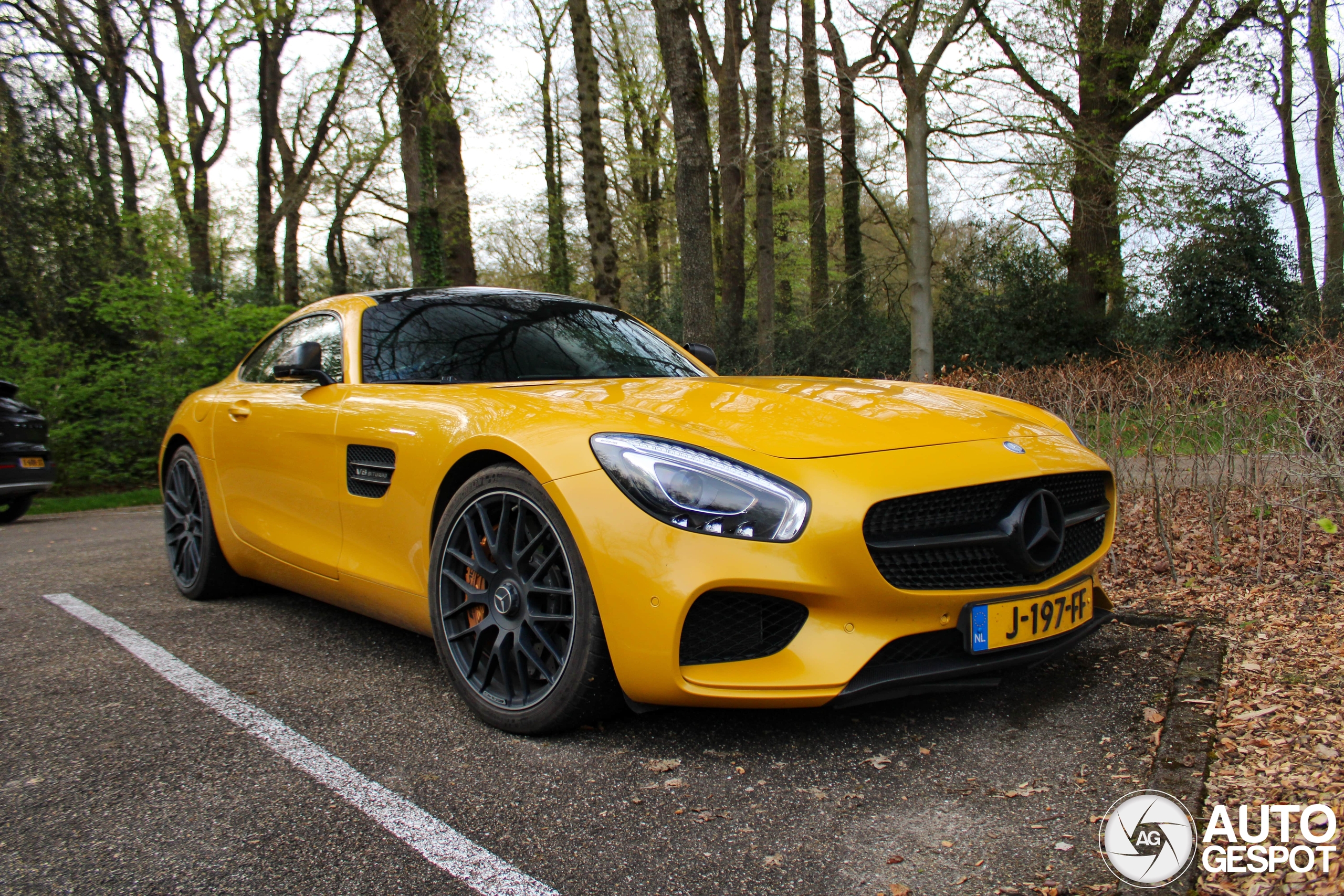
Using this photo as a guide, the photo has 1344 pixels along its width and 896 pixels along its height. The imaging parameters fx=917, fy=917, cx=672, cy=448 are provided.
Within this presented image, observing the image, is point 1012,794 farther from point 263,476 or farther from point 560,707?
point 263,476

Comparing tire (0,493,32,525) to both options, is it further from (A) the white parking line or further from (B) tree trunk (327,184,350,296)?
(B) tree trunk (327,184,350,296)

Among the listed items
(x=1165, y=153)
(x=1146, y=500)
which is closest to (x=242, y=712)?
(x=1146, y=500)

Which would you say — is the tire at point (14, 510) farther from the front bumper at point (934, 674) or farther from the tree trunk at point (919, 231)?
the front bumper at point (934, 674)

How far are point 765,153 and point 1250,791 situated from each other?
9611 mm

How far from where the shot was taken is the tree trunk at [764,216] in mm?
16500

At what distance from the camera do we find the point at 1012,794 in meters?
2.21

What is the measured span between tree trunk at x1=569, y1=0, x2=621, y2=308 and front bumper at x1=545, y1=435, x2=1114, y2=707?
904 centimetres

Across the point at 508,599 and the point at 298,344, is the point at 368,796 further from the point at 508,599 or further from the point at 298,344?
the point at 298,344

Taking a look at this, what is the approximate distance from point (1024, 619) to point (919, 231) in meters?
7.71

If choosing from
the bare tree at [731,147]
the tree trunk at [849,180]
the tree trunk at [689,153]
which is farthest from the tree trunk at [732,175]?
the tree trunk at [689,153]

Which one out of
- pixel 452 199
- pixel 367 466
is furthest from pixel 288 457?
pixel 452 199

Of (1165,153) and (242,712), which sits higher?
(1165,153)

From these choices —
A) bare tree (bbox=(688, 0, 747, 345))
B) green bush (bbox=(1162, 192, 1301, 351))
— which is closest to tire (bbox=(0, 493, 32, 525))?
bare tree (bbox=(688, 0, 747, 345))

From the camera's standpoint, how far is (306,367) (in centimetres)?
358
